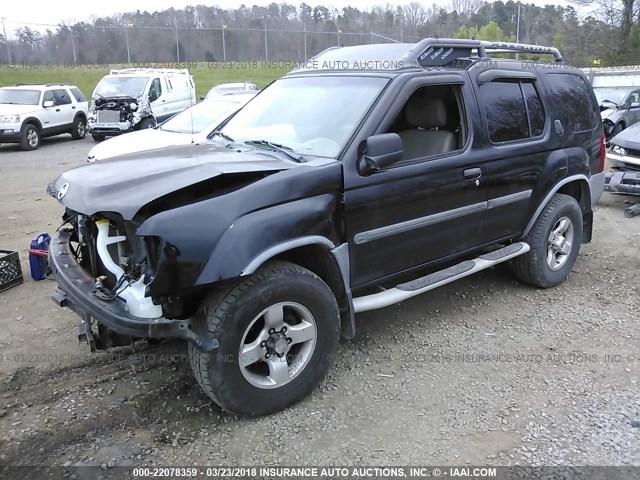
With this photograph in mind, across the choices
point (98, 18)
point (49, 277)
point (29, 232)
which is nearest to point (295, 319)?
point (49, 277)

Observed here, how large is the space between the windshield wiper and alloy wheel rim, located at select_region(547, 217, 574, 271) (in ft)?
9.02

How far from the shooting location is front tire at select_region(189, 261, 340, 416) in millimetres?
2932

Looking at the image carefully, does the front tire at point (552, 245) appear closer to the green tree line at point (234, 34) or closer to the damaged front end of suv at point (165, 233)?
the damaged front end of suv at point (165, 233)

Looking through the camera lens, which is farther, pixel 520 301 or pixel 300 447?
pixel 520 301

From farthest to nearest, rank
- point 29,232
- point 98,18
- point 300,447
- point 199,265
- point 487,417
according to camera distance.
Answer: point 98,18, point 29,232, point 487,417, point 300,447, point 199,265

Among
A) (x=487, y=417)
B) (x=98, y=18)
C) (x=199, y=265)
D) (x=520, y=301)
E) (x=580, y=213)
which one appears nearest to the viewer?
(x=199, y=265)

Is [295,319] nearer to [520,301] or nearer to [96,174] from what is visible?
[96,174]

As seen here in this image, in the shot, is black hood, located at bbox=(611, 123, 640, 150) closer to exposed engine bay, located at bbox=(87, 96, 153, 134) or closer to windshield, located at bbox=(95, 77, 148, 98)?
exposed engine bay, located at bbox=(87, 96, 153, 134)

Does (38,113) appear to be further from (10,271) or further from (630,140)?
(630,140)

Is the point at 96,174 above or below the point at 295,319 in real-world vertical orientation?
above

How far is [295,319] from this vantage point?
3293 mm

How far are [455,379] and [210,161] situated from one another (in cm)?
216

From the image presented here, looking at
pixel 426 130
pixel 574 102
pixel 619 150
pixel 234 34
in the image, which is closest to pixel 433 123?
pixel 426 130

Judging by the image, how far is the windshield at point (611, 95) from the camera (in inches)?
674
